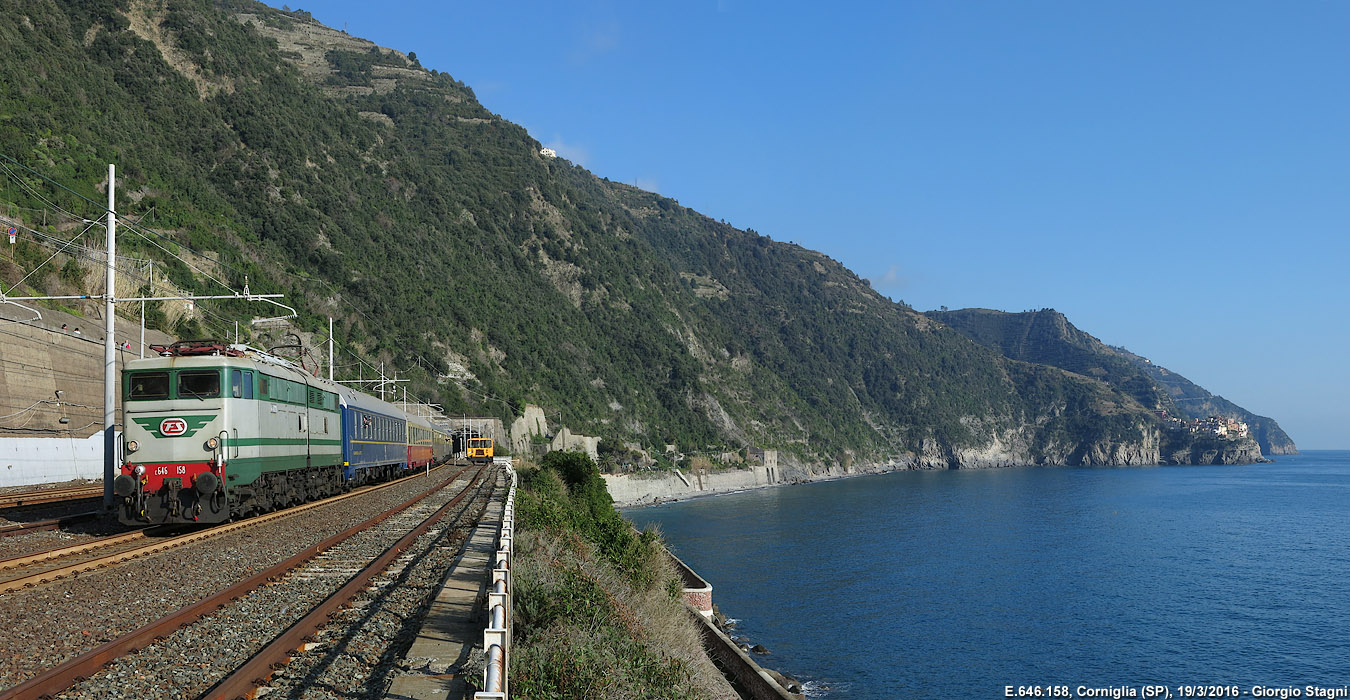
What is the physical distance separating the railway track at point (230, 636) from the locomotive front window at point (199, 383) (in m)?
5.47

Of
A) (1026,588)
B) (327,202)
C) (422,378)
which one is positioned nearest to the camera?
(1026,588)

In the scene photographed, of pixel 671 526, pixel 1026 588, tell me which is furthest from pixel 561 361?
pixel 1026 588

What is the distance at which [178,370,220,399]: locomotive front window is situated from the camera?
19234 mm

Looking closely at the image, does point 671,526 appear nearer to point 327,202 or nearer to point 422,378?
point 422,378

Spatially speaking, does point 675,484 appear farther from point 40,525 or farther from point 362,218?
point 40,525

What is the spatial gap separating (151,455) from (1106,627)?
42181 millimetres

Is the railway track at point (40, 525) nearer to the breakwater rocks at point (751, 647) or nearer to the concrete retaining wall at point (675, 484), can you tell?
the breakwater rocks at point (751, 647)

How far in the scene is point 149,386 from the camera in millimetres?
19281

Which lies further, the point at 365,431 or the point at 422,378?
the point at 422,378

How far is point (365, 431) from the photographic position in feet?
117

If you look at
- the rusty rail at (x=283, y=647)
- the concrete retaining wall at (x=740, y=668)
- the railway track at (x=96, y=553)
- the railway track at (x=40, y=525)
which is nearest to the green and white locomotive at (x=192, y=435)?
the railway track at (x=96, y=553)

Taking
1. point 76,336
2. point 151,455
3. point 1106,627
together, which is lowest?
point 1106,627

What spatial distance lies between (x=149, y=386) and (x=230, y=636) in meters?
12.5

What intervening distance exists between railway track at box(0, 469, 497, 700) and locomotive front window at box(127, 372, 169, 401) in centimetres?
617
